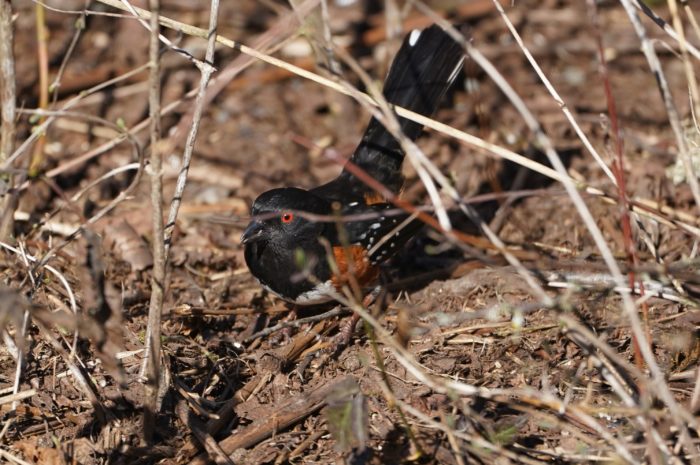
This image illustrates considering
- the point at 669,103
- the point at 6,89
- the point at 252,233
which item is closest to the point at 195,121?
the point at 252,233

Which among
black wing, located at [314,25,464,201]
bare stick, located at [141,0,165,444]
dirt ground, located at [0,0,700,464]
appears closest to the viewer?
bare stick, located at [141,0,165,444]

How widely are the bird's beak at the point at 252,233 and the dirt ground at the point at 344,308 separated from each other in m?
0.08

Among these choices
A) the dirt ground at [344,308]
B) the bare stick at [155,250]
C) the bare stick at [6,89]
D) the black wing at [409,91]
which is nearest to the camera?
the bare stick at [155,250]

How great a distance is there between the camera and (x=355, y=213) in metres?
3.76

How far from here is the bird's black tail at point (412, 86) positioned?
3990mm

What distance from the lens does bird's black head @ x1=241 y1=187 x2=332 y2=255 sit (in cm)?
344

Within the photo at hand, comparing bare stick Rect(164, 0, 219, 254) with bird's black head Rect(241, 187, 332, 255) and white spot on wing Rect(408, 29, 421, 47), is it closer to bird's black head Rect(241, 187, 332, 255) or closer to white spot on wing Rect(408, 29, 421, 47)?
bird's black head Rect(241, 187, 332, 255)

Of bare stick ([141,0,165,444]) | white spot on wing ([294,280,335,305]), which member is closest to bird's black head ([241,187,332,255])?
white spot on wing ([294,280,335,305])

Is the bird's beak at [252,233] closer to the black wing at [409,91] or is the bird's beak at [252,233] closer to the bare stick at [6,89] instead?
the black wing at [409,91]

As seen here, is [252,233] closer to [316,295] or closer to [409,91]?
[316,295]

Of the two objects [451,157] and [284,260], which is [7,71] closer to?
[284,260]

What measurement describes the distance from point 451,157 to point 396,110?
68.7 inches

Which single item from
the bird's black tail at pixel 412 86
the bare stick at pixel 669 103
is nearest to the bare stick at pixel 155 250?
the bare stick at pixel 669 103

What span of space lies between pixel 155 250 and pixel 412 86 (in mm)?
1916
